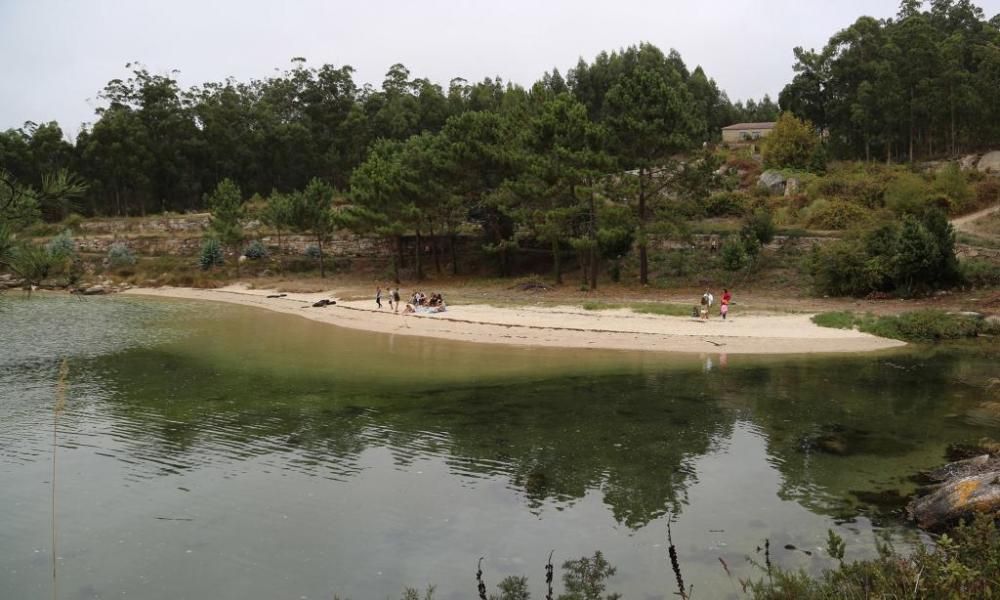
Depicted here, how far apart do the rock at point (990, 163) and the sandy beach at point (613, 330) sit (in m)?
34.3

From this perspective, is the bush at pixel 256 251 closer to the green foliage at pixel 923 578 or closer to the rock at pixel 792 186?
the rock at pixel 792 186

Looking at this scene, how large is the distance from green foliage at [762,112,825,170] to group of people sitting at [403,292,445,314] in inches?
1501

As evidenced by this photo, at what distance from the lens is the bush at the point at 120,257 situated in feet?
224

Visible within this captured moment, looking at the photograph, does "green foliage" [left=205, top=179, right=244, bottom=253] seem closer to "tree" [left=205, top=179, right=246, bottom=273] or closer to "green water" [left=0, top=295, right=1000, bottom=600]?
"tree" [left=205, top=179, right=246, bottom=273]

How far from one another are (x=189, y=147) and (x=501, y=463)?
3025 inches

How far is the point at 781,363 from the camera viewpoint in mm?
29391

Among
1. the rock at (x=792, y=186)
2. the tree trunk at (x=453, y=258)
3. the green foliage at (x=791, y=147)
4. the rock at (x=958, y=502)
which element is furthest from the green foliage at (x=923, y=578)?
the green foliage at (x=791, y=147)

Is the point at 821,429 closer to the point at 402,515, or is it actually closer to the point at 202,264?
the point at 402,515

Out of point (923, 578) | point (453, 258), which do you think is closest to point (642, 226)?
point (453, 258)

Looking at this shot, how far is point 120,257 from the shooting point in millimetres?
68688

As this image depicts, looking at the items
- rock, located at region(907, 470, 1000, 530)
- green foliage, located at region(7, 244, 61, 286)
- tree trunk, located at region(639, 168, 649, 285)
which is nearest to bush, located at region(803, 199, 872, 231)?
tree trunk, located at region(639, 168, 649, 285)

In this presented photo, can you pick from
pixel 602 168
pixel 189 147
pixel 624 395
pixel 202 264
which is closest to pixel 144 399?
pixel 624 395

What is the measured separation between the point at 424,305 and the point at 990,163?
160 ft

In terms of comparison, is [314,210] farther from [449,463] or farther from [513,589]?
[513,589]
